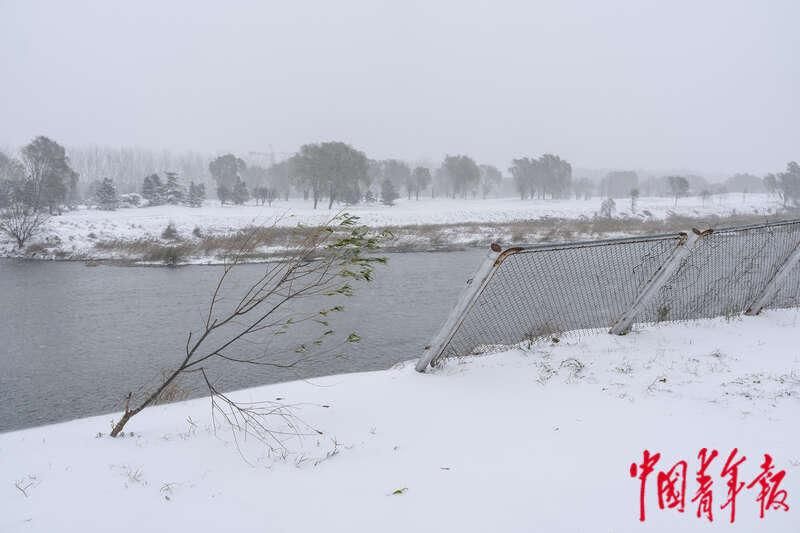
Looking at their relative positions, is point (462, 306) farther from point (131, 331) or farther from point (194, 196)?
point (194, 196)

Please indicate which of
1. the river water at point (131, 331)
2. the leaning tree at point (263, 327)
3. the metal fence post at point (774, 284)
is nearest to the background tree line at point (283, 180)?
the river water at point (131, 331)

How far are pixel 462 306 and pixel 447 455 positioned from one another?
154 centimetres

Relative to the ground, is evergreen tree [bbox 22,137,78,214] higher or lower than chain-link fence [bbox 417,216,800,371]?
higher

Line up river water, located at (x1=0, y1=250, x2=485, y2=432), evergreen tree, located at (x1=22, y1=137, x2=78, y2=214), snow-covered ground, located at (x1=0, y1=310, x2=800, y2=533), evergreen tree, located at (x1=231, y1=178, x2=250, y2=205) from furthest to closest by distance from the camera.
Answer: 1. evergreen tree, located at (x1=231, y1=178, x2=250, y2=205)
2. evergreen tree, located at (x1=22, y1=137, x2=78, y2=214)
3. river water, located at (x1=0, y1=250, x2=485, y2=432)
4. snow-covered ground, located at (x1=0, y1=310, x2=800, y2=533)

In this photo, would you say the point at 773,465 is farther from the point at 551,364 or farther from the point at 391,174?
the point at 391,174

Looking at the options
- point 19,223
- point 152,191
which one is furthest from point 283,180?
point 19,223

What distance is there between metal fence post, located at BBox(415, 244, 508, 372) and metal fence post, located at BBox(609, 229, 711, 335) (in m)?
2.18

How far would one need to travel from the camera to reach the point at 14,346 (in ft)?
36.5

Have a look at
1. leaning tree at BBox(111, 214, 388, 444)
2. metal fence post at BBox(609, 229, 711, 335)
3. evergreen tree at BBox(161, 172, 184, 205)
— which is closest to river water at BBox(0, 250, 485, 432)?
leaning tree at BBox(111, 214, 388, 444)

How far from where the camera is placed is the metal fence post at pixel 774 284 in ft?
20.8

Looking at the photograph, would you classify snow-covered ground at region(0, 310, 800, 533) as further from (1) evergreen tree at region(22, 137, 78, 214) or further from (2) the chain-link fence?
(1) evergreen tree at region(22, 137, 78, 214)

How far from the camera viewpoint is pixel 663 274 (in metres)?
5.34

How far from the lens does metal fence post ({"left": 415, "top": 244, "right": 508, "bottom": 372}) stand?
167 inches

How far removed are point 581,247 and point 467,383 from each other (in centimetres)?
175
